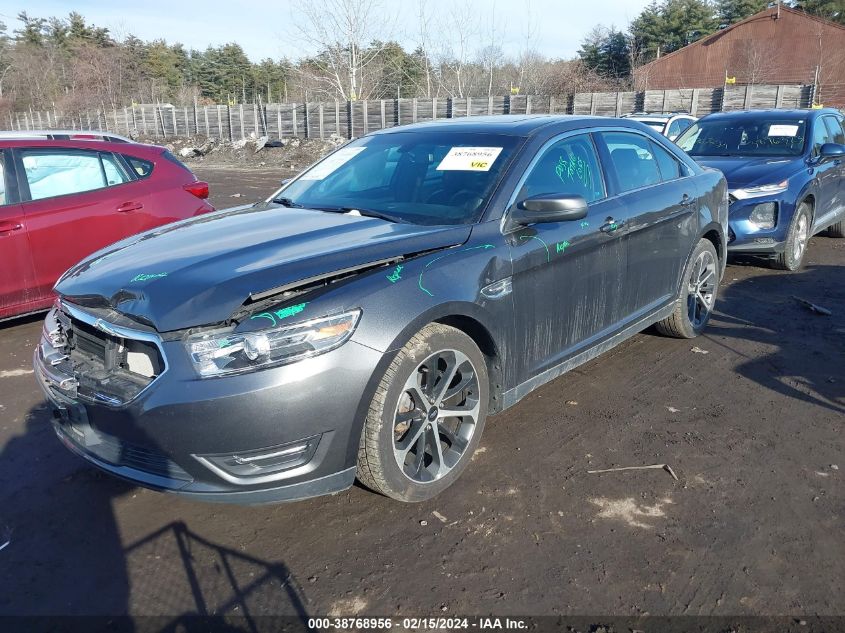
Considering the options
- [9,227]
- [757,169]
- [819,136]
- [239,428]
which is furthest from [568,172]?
[819,136]

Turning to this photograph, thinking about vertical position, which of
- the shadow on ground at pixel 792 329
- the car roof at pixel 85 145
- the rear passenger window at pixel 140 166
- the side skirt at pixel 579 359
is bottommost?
the shadow on ground at pixel 792 329

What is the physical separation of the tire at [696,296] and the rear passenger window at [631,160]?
0.78 metres

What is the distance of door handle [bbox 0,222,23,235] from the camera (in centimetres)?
532

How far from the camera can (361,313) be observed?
2732 millimetres

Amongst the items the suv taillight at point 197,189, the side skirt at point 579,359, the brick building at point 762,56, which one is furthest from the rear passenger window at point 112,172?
the brick building at point 762,56

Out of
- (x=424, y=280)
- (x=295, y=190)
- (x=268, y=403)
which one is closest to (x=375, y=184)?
(x=295, y=190)

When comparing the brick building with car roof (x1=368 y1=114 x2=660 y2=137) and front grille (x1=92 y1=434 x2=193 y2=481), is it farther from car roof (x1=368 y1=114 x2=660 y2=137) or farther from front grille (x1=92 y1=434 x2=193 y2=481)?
front grille (x1=92 y1=434 x2=193 y2=481)

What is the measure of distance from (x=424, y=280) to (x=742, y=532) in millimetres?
1751

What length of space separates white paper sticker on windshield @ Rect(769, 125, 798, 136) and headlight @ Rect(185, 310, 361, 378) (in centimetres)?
750

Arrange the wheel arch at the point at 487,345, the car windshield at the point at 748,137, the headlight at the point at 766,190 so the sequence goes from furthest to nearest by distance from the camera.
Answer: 1. the car windshield at the point at 748,137
2. the headlight at the point at 766,190
3. the wheel arch at the point at 487,345

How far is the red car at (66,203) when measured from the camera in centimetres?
543

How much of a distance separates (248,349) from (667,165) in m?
3.64

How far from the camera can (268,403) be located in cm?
254

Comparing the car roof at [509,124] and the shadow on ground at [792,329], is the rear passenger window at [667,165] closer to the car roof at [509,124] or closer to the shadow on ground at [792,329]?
the car roof at [509,124]
